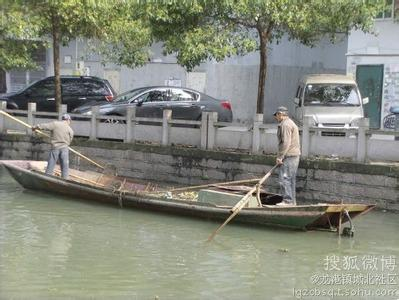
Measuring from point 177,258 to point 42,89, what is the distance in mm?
12771

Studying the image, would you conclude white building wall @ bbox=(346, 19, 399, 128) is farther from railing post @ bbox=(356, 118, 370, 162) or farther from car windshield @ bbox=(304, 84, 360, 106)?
railing post @ bbox=(356, 118, 370, 162)

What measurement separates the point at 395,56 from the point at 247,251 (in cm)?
1322

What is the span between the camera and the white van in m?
16.5

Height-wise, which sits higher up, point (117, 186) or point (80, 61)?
point (80, 61)

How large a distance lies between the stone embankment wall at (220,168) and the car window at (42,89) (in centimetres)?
284

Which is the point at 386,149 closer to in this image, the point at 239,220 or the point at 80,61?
the point at 239,220

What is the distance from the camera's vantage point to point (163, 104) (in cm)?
1830

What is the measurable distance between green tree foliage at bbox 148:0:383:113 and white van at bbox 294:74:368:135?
1.87m

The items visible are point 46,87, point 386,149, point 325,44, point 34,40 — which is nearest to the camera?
point 386,149

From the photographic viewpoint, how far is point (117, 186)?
13484 millimetres

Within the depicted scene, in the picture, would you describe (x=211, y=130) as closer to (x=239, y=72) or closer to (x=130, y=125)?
(x=130, y=125)

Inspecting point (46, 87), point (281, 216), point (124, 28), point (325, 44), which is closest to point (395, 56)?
point (325, 44)

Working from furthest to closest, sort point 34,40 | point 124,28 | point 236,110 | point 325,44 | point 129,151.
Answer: point 325,44 → point 236,110 → point 34,40 → point 124,28 → point 129,151

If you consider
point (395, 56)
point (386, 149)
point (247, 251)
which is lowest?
point (247, 251)
